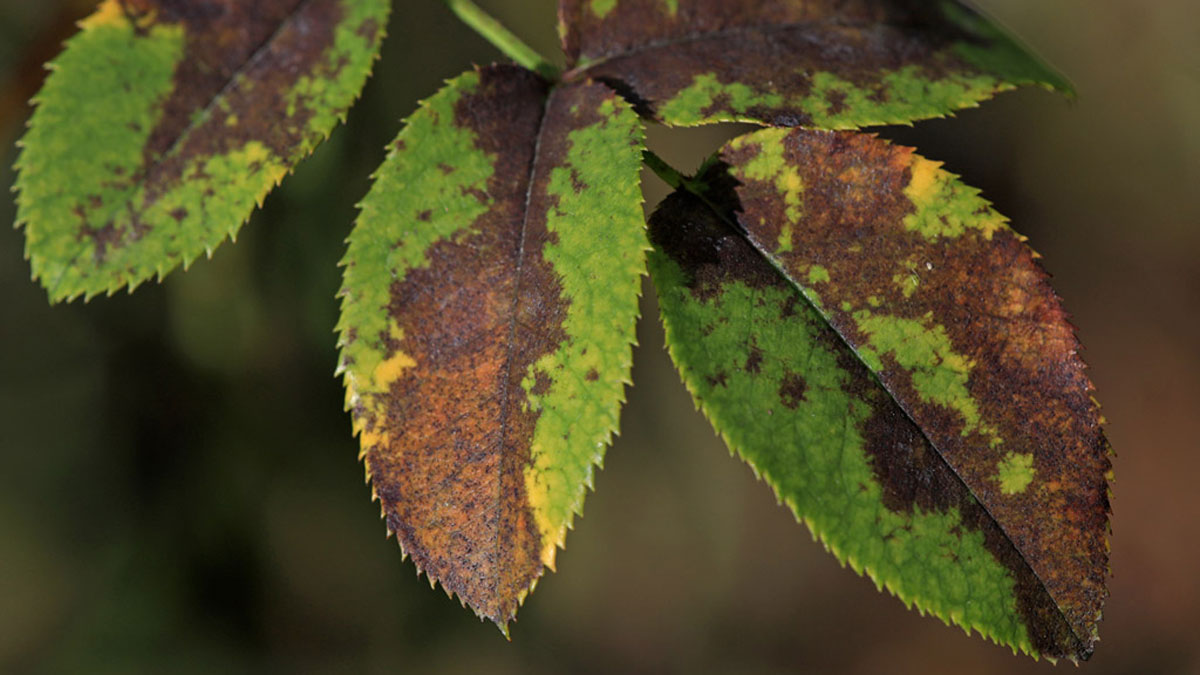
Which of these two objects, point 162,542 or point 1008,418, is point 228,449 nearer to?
point 162,542

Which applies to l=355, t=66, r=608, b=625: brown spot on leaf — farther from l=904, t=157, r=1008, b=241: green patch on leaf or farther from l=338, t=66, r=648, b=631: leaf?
l=904, t=157, r=1008, b=241: green patch on leaf

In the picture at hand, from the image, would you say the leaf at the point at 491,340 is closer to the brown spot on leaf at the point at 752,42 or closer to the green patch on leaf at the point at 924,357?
the brown spot on leaf at the point at 752,42

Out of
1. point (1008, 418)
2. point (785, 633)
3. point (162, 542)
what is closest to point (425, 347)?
point (1008, 418)

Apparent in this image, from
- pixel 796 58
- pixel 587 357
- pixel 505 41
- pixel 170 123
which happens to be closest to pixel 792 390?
pixel 587 357

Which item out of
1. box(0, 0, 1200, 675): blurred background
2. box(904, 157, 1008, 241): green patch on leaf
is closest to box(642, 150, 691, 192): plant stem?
box(904, 157, 1008, 241): green patch on leaf

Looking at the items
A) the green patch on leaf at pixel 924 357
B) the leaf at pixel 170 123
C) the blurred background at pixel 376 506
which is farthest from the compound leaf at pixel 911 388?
the blurred background at pixel 376 506

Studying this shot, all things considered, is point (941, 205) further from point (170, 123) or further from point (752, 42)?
point (170, 123)
